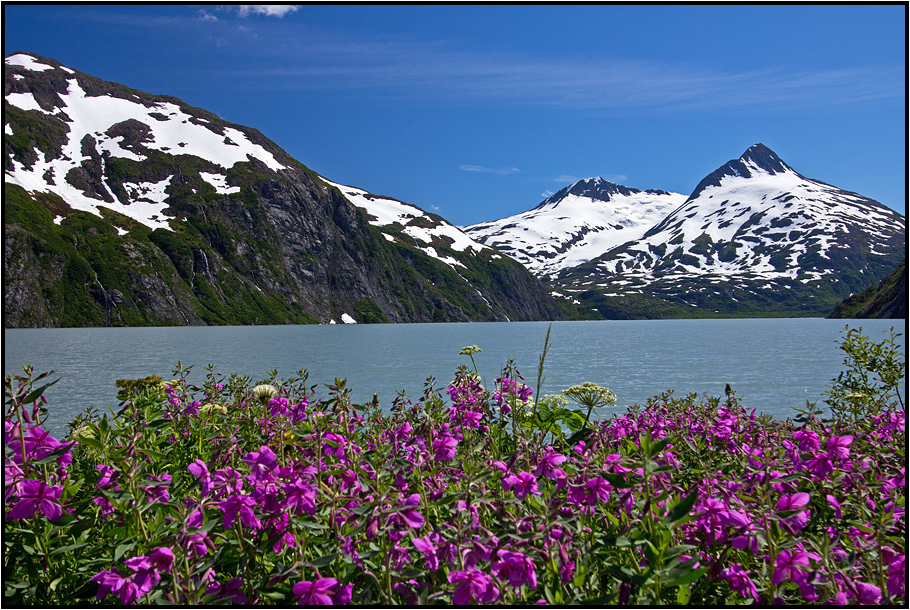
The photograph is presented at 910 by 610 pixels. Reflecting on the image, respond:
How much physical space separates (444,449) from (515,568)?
136 cm

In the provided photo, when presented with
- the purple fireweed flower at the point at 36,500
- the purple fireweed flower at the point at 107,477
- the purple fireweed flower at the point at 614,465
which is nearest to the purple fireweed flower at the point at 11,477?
the purple fireweed flower at the point at 36,500

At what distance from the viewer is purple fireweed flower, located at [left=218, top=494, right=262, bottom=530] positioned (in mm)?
2729

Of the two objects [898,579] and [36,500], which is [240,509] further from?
[898,579]

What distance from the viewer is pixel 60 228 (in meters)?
179

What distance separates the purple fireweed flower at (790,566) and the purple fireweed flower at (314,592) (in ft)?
7.24

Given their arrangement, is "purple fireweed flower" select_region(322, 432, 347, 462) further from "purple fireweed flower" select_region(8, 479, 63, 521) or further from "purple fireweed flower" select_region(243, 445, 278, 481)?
"purple fireweed flower" select_region(8, 479, 63, 521)

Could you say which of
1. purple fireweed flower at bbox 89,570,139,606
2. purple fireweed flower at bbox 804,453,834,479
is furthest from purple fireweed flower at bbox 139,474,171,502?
purple fireweed flower at bbox 804,453,834,479

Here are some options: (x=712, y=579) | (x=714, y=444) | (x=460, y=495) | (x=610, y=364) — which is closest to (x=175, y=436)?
(x=460, y=495)

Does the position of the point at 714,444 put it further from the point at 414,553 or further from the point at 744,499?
the point at 414,553

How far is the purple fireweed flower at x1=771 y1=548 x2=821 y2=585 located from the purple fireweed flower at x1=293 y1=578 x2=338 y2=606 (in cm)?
221

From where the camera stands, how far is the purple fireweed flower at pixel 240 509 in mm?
2729

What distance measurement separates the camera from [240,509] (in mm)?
2783

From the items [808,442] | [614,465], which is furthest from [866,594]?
[808,442]

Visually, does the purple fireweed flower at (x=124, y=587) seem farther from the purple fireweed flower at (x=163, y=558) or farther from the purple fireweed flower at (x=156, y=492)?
the purple fireweed flower at (x=156, y=492)
